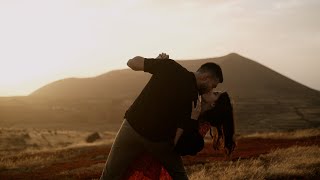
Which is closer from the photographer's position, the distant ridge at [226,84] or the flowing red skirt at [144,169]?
the flowing red skirt at [144,169]

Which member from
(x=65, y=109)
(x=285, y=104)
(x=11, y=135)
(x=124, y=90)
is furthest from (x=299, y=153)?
(x=124, y=90)

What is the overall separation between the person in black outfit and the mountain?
5515 cm

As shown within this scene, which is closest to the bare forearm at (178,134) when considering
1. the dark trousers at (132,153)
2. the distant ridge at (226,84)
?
the dark trousers at (132,153)

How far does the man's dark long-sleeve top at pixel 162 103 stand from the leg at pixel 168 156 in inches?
3.3

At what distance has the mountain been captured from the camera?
276ft

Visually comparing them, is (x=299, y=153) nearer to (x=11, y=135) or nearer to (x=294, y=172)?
(x=294, y=172)

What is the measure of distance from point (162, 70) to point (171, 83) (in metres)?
0.15

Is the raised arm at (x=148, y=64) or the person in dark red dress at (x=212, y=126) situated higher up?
the raised arm at (x=148, y=64)

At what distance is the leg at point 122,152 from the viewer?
4621mm

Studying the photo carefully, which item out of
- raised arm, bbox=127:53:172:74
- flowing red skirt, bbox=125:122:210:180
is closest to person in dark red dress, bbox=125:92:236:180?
flowing red skirt, bbox=125:122:210:180

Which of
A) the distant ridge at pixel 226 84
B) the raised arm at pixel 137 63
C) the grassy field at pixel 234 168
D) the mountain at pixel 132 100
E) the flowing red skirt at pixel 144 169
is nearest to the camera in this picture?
the raised arm at pixel 137 63

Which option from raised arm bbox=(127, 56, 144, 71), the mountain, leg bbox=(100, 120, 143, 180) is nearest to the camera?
raised arm bbox=(127, 56, 144, 71)

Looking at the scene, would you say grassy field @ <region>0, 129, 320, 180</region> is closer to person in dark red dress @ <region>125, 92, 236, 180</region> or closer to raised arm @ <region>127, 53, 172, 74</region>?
person in dark red dress @ <region>125, 92, 236, 180</region>

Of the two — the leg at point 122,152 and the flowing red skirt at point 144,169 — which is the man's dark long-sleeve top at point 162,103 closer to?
the leg at point 122,152
